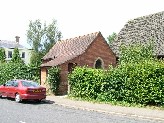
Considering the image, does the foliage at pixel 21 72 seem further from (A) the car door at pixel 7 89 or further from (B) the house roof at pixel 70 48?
(A) the car door at pixel 7 89

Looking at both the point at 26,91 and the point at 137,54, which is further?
the point at 137,54

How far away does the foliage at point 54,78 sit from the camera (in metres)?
26.6

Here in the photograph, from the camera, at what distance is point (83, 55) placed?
31.3 m

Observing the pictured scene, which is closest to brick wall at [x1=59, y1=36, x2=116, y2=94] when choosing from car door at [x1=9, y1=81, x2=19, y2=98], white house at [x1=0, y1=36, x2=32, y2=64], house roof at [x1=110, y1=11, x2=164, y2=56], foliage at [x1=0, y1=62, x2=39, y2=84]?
house roof at [x1=110, y1=11, x2=164, y2=56]

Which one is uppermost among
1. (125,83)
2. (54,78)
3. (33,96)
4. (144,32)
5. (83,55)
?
(144,32)

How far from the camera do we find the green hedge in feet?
61.9

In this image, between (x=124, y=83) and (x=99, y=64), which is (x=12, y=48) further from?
(x=124, y=83)

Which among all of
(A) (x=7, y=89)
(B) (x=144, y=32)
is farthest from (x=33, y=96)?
(B) (x=144, y=32)

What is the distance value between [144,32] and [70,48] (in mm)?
8837

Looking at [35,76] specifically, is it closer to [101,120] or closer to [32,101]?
[32,101]

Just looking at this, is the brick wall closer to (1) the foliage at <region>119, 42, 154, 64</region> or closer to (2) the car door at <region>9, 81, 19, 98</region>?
(1) the foliage at <region>119, 42, 154, 64</region>

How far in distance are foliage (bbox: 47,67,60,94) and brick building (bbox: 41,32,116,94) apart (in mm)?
1564

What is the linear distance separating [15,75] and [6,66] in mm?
2266

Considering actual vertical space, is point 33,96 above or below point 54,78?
below
